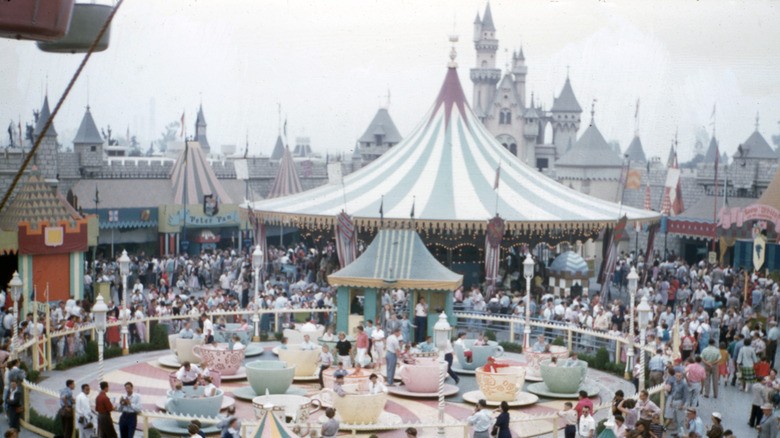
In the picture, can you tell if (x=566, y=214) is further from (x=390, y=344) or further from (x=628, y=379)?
(x=390, y=344)

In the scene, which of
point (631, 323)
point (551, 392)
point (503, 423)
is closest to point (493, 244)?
point (551, 392)

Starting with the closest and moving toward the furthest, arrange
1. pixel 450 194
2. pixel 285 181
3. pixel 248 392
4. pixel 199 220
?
pixel 248 392, pixel 450 194, pixel 199 220, pixel 285 181

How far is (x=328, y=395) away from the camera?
12.0 meters

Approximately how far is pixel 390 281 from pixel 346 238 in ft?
15.4

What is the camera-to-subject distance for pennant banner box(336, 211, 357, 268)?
20.9 metres

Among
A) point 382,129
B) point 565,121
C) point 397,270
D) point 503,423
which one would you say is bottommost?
point 503,423

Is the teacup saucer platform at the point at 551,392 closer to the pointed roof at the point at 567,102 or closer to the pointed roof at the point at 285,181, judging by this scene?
the pointed roof at the point at 285,181

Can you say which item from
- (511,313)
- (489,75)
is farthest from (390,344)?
(489,75)

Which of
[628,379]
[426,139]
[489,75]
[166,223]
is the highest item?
[489,75]

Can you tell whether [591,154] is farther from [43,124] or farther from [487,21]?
[43,124]

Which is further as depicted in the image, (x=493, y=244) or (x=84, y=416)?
(x=493, y=244)

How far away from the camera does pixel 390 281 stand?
1664cm

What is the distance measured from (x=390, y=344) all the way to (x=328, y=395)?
1711 mm

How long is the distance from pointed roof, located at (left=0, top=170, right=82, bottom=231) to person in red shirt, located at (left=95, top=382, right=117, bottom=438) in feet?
38.5
